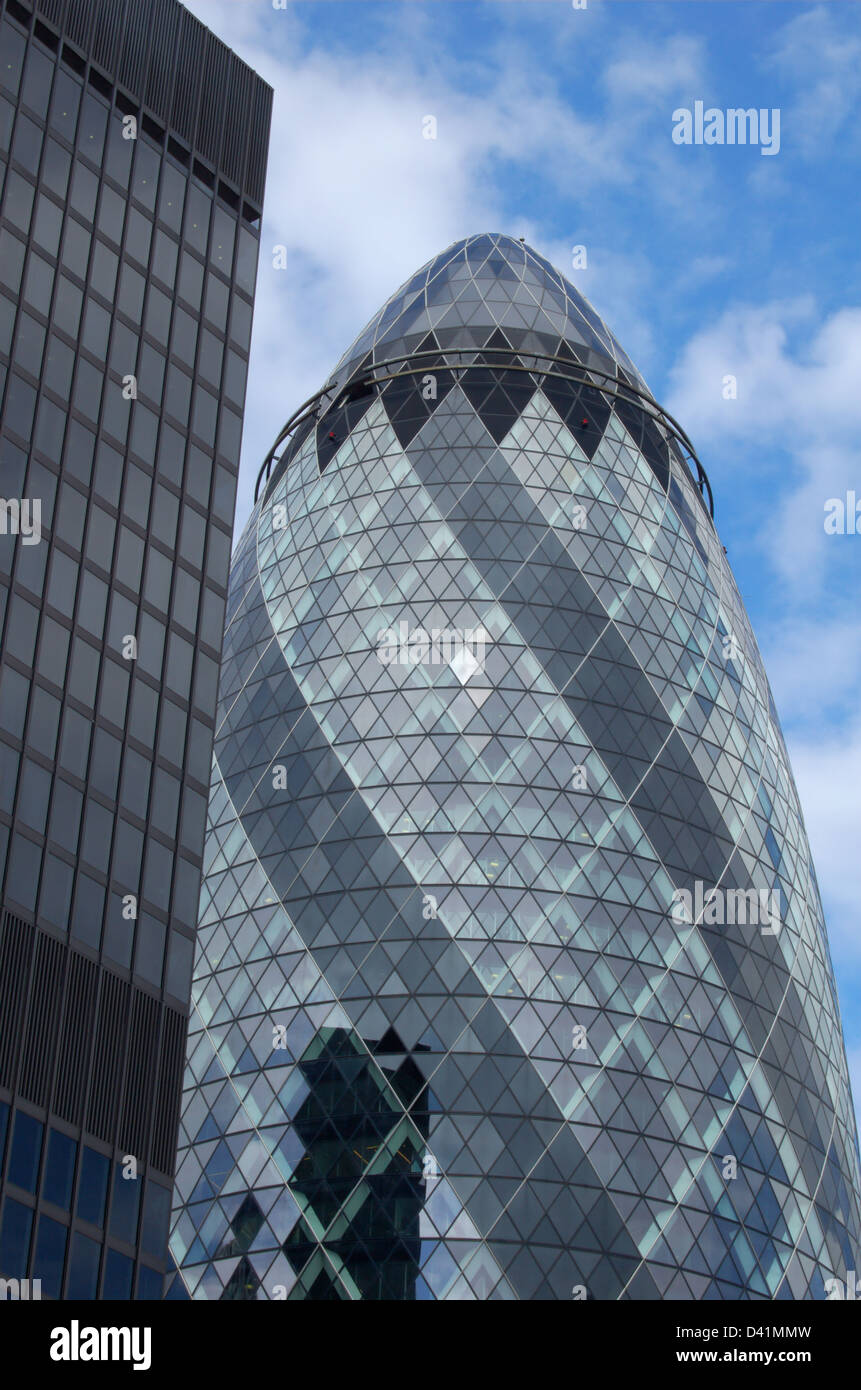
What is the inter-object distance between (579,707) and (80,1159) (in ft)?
129

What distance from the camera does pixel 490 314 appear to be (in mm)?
88750

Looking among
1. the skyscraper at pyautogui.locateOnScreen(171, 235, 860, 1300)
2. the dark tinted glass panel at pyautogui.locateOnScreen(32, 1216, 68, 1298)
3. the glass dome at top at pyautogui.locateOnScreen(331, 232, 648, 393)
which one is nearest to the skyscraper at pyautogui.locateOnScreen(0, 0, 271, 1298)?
the dark tinted glass panel at pyautogui.locateOnScreen(32, 1216, 68, 1298)

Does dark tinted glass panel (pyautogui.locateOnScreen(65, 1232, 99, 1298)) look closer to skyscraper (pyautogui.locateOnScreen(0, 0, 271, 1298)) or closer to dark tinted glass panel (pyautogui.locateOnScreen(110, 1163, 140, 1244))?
skyscraper (pyautogui.locateOnScreen(0, 0, 271, 1298))

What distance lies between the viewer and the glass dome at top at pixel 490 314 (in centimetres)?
8812

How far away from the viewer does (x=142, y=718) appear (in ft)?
153

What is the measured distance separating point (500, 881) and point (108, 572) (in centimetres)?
2896

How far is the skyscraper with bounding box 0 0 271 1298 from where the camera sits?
40906 mm

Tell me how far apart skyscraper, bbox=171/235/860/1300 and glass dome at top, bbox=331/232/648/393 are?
240 mm
